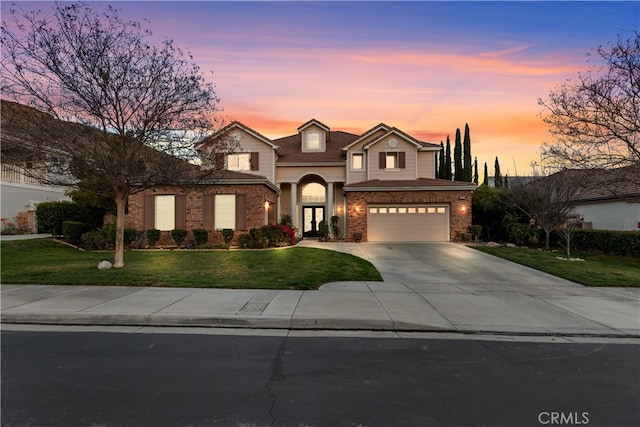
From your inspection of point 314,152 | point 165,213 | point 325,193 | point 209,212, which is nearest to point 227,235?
point 209,212

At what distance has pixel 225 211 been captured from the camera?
1908 centimetres

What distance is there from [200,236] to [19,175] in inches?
499

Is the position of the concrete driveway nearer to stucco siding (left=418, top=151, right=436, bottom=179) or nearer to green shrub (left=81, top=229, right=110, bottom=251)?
stucco siding (left=418, top=151, right=436, bottom=179)

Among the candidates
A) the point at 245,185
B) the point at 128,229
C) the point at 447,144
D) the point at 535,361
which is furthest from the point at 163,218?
the point at 447,144

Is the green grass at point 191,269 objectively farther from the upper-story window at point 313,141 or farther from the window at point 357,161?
the upper-story window at point 313,141

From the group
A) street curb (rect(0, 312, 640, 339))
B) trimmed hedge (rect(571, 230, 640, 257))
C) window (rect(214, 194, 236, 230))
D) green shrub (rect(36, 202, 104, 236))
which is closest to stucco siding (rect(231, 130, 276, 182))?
window (rect(214, 194, 236, 230))

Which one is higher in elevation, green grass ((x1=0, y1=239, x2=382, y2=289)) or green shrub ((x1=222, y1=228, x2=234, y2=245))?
green shrub ((x1=222, y1=228, x2=234, y2=245))

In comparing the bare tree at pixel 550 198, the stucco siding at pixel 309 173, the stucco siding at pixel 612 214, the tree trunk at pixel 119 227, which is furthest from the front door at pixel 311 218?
the stucco siding at pixel 612 214

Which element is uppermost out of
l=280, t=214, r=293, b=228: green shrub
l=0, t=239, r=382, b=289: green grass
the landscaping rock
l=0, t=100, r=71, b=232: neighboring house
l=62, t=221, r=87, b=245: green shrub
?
l=0, t=100, r=71, b=232: neighboring house

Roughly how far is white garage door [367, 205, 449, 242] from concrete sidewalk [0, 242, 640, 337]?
11532 mm

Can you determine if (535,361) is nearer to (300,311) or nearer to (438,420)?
(438,420)

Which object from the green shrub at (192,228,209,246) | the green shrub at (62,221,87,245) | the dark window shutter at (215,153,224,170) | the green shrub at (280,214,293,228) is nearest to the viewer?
the dark window shutter at (215,153,224,170)

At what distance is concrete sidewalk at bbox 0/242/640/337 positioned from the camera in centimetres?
624

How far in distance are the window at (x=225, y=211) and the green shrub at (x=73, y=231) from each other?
6639 mm
